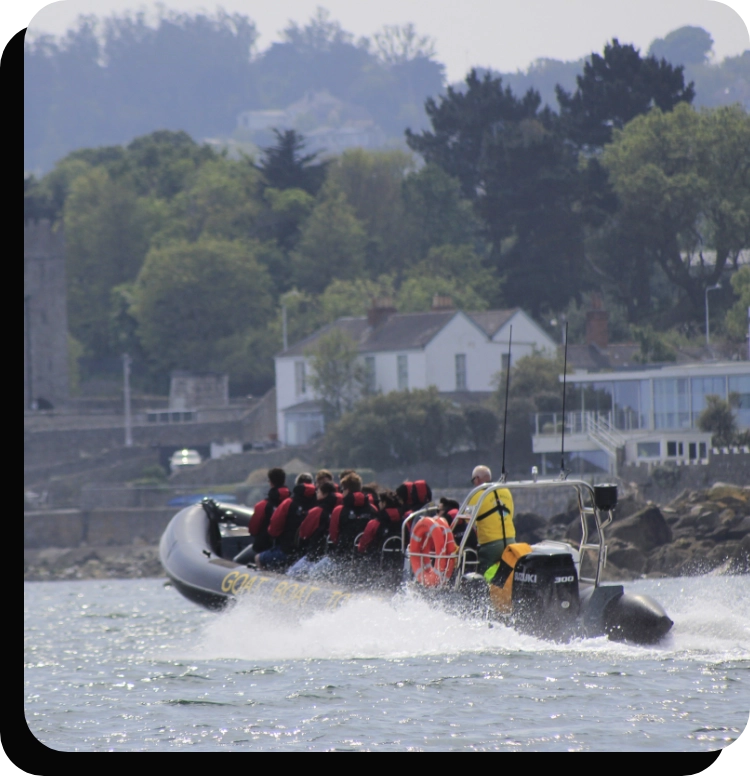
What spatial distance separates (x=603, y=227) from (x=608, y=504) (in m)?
27.1

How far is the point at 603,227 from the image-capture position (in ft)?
114

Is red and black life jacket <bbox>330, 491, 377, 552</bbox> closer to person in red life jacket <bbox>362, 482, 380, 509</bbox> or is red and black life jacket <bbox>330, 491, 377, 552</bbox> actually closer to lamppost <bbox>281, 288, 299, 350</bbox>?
person in red life jacket <bbox>362, 482, 380, 509</bbox>

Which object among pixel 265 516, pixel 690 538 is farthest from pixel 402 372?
pixel 265 516

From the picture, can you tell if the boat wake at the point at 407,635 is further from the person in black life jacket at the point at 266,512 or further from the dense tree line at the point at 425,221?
the dense tree line at the point at 425,221

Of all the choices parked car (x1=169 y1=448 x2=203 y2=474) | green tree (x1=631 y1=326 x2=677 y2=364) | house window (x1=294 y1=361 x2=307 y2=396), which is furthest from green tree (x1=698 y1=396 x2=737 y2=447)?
parked car (x1=169 y1=448 x2=203 y2=474)

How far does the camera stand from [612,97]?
1449 inches

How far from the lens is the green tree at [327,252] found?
205 feet

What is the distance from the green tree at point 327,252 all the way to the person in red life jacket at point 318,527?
5180 centimetres

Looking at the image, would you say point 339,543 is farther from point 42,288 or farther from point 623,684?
point 42,288

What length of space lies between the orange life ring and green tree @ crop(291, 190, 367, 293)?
53140 millimetres

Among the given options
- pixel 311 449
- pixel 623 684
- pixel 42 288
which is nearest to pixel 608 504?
pixel 623 684

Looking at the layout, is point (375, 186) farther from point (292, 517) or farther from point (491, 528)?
point (491, 528)

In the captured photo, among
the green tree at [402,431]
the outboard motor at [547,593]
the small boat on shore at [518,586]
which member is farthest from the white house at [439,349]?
the outboard motor at [547,593]

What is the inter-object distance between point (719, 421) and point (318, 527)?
32.3 feet
